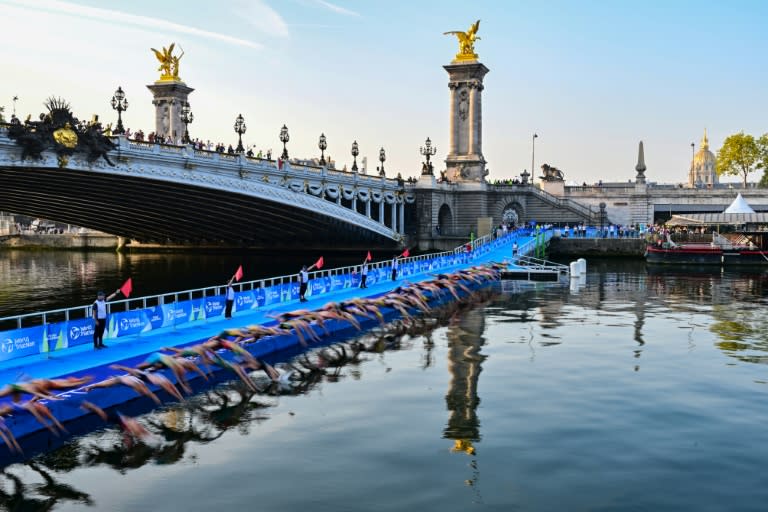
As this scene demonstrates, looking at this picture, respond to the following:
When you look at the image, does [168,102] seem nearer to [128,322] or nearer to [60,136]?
[60,136]

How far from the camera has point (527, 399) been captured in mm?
22219

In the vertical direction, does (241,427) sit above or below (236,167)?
below

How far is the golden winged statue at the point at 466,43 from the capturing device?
97.6 metres

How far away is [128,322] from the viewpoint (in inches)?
1070

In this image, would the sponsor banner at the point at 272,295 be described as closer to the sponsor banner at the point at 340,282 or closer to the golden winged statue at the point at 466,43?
the sponsor banner at the point at 340,282

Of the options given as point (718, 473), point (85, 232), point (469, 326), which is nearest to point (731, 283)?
point (469, 326)

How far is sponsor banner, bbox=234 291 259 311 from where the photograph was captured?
109ft

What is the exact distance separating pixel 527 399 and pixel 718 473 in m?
6.57

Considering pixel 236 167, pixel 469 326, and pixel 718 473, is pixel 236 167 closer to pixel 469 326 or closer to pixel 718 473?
pixel 469 326

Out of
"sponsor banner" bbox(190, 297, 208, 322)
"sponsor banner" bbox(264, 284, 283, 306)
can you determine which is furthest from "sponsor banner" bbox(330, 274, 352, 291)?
"sponsor banner" bbox(190, 297, 208, 322)

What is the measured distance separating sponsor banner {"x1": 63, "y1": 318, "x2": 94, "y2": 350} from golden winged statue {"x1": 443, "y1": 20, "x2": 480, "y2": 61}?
259ft

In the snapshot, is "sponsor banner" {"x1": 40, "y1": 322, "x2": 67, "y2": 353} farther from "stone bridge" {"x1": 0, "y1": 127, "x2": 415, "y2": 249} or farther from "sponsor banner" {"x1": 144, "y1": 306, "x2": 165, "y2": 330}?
"stone bridge" {"x1": 0, "y1": 127, "x2": 415, "y2": 249}

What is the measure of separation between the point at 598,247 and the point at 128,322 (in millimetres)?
65828

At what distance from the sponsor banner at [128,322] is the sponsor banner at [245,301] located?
5.78 m
